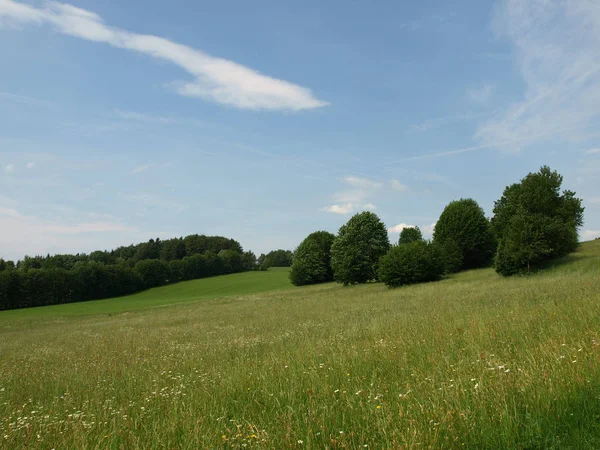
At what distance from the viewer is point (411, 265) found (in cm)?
4578

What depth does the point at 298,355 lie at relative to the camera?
7.73 meters

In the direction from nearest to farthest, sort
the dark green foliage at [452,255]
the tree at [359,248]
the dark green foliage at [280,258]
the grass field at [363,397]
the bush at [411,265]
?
the grass field at [363,397], the bush at [411,265], the dark green foliage at [452,255], the tree at [359,248], the dark green foliage at [280,258]

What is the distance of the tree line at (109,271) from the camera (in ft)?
272

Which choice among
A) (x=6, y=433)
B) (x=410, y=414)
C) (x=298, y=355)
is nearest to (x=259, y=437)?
(x=410, y=414)

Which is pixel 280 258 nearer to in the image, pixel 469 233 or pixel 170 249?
pixel 170 249

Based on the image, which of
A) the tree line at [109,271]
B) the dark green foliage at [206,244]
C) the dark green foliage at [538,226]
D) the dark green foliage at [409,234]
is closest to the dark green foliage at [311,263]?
the dark green foliage at [409,234]

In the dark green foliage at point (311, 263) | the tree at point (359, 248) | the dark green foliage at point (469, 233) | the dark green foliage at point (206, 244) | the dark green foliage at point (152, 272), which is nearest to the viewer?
the tree at point (359, 248)

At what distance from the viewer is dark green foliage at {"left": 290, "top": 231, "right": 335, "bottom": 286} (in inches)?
2849

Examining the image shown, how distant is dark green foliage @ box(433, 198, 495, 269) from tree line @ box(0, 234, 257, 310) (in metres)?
74.9

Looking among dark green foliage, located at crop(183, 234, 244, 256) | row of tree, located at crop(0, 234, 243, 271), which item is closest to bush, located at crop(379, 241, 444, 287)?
row of tree, located at crop(0, 234, 243, 271)

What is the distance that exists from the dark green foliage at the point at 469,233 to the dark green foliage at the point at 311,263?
22.3 m

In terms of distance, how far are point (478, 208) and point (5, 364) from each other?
61.0 meters

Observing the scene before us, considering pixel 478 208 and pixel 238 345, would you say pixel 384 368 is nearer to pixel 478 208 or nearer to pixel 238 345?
pixel 238 345

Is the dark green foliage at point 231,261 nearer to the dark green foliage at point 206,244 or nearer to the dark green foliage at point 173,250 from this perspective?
the dark green foliage at point 206,244
